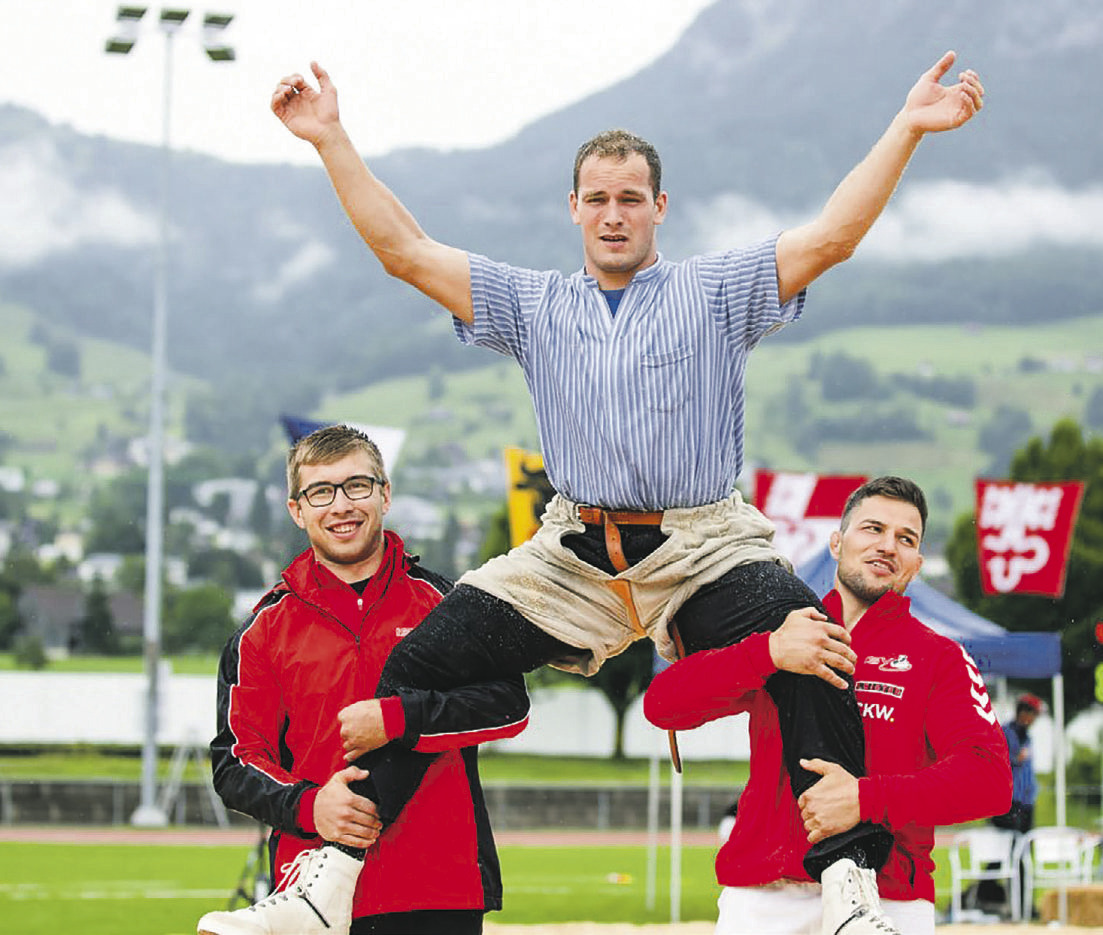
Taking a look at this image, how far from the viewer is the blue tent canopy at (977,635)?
39.3ft

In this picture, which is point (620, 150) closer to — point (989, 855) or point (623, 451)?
point (623, 451)

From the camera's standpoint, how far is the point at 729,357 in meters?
4.36

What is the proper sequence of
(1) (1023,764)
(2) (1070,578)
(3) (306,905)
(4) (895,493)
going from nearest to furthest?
(3) (306,905) → (4) (895,493) → (1) (1023,764) → (2) (1070,578)

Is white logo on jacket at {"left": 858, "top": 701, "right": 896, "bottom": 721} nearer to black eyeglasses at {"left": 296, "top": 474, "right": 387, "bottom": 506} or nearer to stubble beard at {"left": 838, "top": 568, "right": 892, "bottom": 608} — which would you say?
stubble beard at {"left": 838, "top": 568, "right": 892, "bottom": 608}

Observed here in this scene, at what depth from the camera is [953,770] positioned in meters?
4.19

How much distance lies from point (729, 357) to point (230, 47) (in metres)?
26.5

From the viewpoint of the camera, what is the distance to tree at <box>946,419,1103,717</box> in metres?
45.8

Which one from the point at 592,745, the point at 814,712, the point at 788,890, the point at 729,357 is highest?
the point at 729,357

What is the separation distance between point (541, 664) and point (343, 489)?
0.70m

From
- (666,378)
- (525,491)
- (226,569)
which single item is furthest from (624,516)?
(226,569)

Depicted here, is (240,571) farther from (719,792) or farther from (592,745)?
(719,792)

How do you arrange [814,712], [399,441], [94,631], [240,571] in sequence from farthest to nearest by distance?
[240,571], [94,631], [399,441], [814,712]

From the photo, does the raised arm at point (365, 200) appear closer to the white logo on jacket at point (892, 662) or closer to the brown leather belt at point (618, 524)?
the brown leather belt at point (618, 524)

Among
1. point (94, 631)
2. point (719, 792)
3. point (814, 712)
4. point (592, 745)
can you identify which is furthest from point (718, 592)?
point (94, 631)
